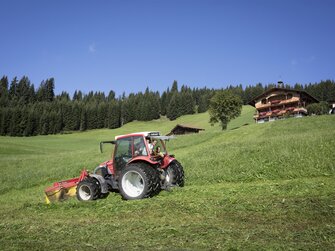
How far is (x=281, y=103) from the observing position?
73438 millimetres

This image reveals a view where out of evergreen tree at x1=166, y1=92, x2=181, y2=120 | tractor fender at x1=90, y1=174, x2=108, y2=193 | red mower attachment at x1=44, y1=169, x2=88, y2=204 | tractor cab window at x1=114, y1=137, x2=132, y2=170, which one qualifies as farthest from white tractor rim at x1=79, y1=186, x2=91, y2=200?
evergreen tree at x1=166, y1=92, x2=181, y2=120

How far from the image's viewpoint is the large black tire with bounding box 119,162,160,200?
1098cm

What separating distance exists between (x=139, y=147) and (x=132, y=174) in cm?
116

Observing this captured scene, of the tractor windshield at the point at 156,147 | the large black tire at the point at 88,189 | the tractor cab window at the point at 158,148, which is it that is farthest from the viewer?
the tractor cab window at the point at 158,148

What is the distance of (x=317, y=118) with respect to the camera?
4356 cm

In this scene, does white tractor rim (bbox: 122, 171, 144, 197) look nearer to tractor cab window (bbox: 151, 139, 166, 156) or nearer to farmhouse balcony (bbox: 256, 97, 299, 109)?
tractor cab window (bbox: 151, 139, 166, 156)

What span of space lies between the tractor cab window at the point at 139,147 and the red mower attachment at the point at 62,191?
258 centimetres

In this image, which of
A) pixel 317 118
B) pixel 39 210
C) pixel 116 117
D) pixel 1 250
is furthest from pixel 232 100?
pixel 116 117

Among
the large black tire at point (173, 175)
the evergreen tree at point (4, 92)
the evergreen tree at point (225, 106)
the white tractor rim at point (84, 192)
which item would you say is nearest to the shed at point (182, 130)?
the evergreen tree at point (225, 106)

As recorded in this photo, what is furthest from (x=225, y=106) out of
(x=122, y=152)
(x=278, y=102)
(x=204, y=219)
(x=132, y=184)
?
(x=204, y=219)

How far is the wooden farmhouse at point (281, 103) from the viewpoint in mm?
71250

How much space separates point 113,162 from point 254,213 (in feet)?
22.1

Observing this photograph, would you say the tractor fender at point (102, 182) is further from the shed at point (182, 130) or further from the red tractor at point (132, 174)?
the shed at point (182, 130)

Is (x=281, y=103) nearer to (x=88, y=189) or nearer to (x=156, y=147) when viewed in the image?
(x=156, y=147)
